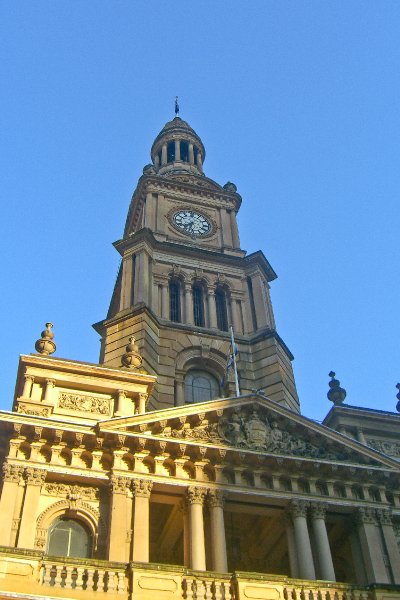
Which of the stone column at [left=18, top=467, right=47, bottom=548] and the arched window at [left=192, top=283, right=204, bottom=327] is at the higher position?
the arched window at [left=192, top=283, right=204, bottom=327]

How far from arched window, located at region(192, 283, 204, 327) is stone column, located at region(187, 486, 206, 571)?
15.9 m

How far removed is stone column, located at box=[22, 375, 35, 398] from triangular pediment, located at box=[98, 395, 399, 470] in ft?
13.4

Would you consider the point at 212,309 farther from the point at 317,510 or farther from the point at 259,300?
the point at 317,510

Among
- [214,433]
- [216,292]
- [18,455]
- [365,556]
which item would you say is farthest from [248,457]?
[216,292]

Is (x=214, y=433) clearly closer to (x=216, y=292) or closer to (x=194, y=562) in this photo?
(x=194, y=562)

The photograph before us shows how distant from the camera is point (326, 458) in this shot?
2722cm

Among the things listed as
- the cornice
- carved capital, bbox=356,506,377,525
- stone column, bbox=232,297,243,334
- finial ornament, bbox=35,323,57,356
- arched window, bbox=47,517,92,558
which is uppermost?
the cornice

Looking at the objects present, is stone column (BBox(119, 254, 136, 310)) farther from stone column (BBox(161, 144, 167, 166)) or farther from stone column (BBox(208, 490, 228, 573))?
stone column (BBox(161, 144, 167, 166))

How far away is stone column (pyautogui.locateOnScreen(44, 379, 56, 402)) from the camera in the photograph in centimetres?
2683

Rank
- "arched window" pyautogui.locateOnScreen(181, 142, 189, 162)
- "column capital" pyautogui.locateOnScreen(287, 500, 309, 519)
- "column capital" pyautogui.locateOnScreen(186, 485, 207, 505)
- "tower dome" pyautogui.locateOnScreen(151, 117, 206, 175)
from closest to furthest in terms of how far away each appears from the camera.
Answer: "column capital" pyautogui.locateOnScreen(186, 485, 207, 505)
"column capital" pyautogui.locateOnScreen(287, 500, 309, 519)
"tower dome" pyautogui.locateOnScreen(151, 117, 206, 175)
"arched window" pyautogui.locateOnScreen(181, 142, 189, 162)

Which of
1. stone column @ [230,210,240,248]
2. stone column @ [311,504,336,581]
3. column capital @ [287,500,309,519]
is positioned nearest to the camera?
stone column @ [311,504,336,581]

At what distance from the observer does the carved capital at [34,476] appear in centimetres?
2361

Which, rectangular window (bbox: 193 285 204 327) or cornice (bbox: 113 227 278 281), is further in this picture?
cornice (bbox: 113 227 278 281)

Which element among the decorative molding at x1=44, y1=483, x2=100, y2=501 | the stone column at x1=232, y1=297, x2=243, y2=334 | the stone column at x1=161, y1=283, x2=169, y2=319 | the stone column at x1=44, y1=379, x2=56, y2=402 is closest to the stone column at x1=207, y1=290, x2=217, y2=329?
the stone column at x1=232, y1=297, x2=243, y2=334
